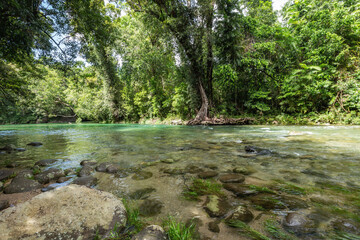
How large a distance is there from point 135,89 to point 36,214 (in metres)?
24.9

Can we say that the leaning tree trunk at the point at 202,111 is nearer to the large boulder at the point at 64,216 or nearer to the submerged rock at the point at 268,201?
the submerged rock at the point at 268,201

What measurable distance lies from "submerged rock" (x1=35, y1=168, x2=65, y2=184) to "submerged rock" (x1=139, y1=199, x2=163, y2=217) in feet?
5.89

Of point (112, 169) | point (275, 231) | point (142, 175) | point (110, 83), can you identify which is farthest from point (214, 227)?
point (110, 83)

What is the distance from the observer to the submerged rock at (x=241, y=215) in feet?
4.29

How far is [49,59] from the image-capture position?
7.38 m

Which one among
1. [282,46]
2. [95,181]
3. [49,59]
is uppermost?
[282,46]

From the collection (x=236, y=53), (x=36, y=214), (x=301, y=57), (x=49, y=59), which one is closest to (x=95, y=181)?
(x=36, y=214)

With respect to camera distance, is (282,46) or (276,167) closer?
(276,167)

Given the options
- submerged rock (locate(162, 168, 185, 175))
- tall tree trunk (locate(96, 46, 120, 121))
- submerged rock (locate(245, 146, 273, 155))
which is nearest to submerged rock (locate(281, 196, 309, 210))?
submerged rock (locate(162, 168, 185, 175))

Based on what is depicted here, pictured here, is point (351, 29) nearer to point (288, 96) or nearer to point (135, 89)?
point (288, 96)

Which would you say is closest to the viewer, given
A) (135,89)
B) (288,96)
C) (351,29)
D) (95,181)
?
(95,181)

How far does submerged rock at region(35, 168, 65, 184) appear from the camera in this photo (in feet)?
7.77

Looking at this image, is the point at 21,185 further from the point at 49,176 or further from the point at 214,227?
the point at 214,227

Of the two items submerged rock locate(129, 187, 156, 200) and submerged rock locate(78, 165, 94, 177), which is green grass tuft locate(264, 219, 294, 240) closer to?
submerged rock locate(129, 187, 156, 200)
